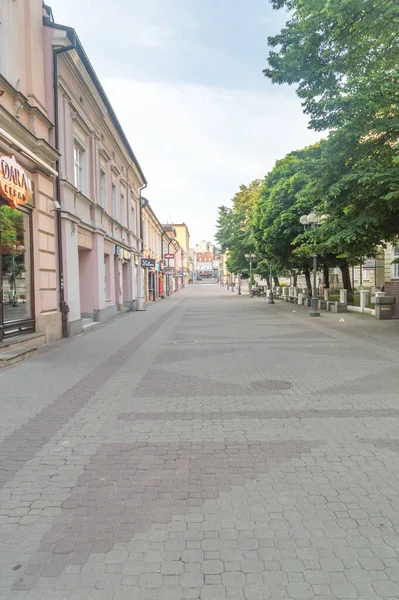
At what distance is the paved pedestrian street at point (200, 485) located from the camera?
7.57 feet

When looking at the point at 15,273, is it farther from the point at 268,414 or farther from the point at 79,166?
the point at 268,414

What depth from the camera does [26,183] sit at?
8.96 metres

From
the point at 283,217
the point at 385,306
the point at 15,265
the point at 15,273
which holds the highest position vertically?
the point at 283,217

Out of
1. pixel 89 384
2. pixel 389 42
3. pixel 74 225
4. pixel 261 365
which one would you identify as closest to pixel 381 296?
pixel 389 42

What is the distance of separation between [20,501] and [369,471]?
2.93 metres

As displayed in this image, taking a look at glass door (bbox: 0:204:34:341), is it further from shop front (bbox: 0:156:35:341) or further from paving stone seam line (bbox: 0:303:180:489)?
paving stone seam line (bbox: 0:303:180:489)

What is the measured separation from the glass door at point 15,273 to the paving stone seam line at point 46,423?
2.59 metres

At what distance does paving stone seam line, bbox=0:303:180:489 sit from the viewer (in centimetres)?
386

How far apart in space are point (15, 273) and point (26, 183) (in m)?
2.11

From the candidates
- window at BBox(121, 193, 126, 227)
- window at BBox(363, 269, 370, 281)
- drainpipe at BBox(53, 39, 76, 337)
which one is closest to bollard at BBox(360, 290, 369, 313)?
window at BBox(121, 193, 126, 227)

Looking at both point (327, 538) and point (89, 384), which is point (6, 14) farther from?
point (327, 538)

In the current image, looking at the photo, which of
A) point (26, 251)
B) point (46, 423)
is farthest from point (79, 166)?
point (46, 423)

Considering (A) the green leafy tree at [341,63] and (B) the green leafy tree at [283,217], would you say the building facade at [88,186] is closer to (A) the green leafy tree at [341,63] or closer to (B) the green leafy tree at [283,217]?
(A) the green leafy tree at [341,63]

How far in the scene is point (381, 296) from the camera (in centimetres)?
1675
